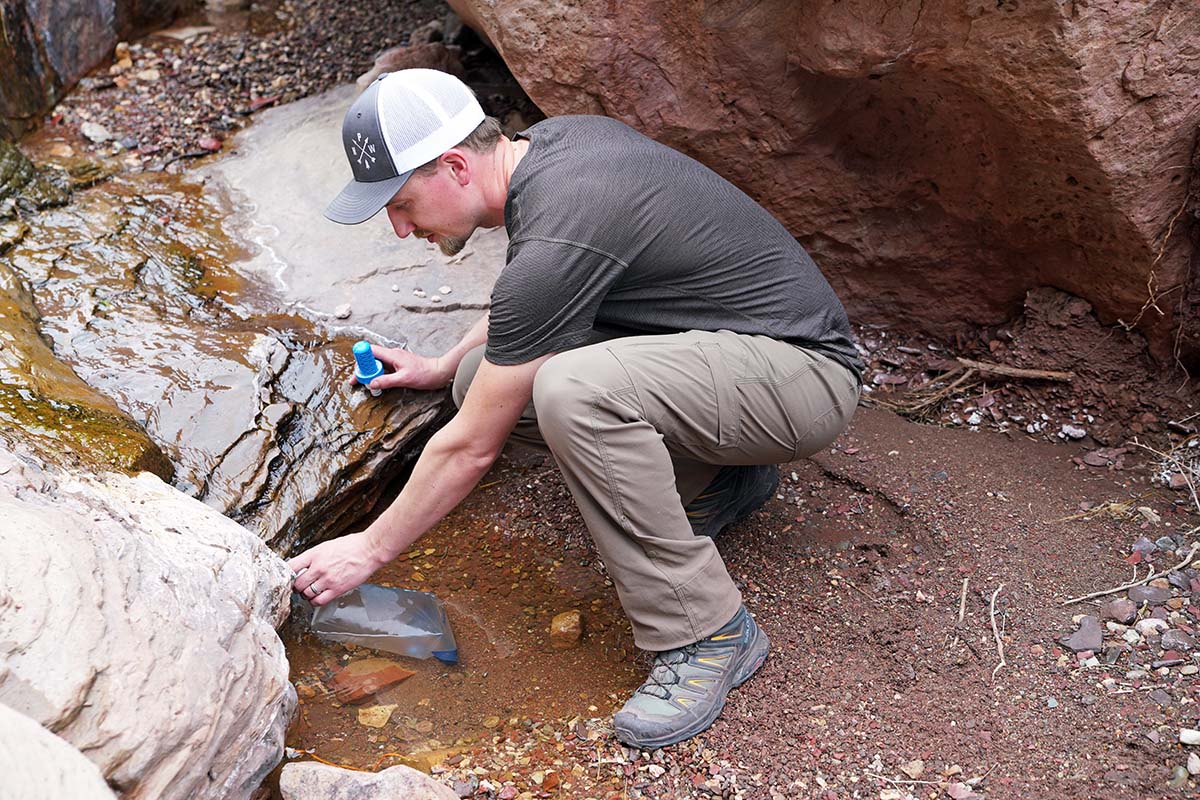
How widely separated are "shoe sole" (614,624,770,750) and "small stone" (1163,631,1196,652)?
2.96 ft

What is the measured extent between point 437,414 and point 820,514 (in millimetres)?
1160

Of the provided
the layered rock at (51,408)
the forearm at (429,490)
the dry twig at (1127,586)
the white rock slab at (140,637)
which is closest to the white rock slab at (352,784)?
the white rock slab at (140,637)

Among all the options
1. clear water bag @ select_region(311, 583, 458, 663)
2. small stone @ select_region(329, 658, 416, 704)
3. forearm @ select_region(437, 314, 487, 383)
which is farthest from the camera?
forearm @ select_region(437, 314, 487, 383)

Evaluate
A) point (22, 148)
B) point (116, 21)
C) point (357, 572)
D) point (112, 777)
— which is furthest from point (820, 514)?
point (116, 21)

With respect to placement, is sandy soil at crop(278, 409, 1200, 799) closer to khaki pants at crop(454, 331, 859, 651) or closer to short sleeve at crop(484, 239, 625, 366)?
khaki pants at crop(454, 331, 859, 651)

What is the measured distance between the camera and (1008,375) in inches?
139

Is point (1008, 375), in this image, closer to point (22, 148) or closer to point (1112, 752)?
point (1112, 752)

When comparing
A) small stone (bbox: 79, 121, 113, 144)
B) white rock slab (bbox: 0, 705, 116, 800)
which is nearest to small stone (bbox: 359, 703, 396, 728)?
white rock slab (bbox: 0, 705, 116, 800)

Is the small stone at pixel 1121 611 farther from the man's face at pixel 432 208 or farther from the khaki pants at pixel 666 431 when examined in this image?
the man's face at pixel 432 208

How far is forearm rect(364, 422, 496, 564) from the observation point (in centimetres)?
249

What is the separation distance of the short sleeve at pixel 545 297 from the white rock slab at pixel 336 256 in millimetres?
978

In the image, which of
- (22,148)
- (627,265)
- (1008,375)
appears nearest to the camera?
(627,265)

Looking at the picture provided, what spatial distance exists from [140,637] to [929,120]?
2625 mm

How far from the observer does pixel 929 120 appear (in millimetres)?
3324
